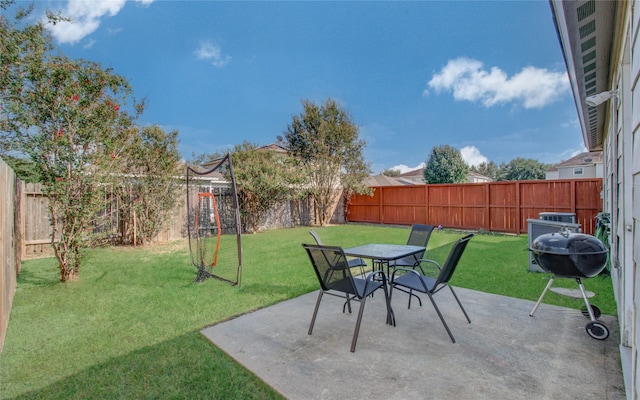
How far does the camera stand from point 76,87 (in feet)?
15.1

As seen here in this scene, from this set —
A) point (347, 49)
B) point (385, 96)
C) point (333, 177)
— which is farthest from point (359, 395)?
point (385, 96)

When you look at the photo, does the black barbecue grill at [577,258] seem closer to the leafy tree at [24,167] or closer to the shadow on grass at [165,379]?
the shadow on grass at [165,379]

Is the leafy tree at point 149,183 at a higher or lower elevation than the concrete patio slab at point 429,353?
higher

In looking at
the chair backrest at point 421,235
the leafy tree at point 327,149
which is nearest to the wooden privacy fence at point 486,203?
the leafy tree at point 327,149

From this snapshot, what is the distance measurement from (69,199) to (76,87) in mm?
1728

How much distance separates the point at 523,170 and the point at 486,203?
113 feet

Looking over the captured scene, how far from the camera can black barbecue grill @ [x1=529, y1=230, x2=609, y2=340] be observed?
278 cm

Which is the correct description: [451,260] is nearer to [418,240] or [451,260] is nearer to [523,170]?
[418,240]

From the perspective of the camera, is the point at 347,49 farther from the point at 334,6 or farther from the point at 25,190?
the point at 25,190

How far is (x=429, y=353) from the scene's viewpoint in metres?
2.49

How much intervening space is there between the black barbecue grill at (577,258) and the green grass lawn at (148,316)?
869 millimetres

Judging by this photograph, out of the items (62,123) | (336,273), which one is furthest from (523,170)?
(62,123)

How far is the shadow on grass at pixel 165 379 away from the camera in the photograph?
208 centimetres

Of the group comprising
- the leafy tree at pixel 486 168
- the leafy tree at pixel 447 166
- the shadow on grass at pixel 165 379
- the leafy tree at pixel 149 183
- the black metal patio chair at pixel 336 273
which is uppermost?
the leafy tree at pixel 486 168
